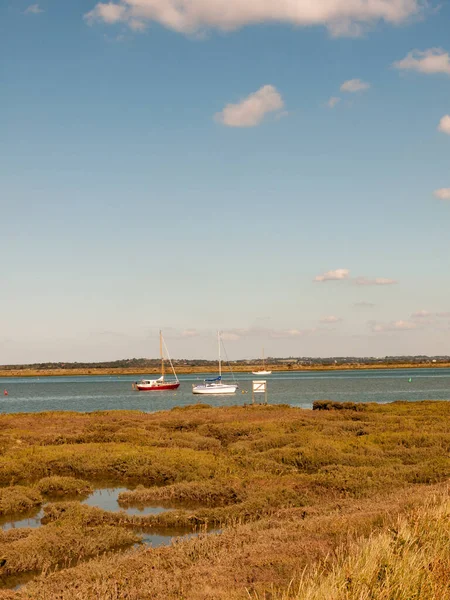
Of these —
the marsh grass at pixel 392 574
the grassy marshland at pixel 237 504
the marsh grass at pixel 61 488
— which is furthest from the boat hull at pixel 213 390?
the marsh grass at pixel 392 574

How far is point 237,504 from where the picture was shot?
2073cm

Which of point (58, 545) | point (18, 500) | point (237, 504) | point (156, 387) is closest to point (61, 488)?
point (18, 500)

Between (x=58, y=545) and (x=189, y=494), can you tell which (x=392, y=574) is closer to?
(x=58, y=545)

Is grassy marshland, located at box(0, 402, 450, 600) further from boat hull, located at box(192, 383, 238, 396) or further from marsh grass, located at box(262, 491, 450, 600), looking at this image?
boat hull, located at box(192, 383, 238, 396)

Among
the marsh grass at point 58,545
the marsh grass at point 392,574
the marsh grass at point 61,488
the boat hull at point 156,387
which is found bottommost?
the boat hull at point 156,387

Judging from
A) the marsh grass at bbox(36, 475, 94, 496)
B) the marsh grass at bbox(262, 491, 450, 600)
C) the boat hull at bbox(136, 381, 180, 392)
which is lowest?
the boat hull at bbox(136, 381, 180, 392)

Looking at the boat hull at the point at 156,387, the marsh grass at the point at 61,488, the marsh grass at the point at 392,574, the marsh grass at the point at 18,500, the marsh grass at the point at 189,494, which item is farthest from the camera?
the boat hull at the point at 156,387

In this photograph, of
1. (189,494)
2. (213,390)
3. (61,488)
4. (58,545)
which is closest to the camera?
(58,545)

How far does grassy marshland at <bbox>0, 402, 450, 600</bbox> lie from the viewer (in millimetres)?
10219

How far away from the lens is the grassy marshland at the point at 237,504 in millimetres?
10219

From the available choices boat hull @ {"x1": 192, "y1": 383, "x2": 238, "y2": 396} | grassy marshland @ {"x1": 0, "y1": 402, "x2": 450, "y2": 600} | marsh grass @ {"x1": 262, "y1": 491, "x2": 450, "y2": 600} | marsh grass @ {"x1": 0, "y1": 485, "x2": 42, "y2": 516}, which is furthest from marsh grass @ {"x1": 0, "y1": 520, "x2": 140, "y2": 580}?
boat hull @ {"x1": 192, "y1": 383, "x2": 238, "y2": 396}

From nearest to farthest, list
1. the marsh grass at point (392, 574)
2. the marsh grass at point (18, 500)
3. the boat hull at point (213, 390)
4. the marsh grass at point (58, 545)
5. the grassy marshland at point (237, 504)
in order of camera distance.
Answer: the marsh grass at point (392, 574)
the grassy marshland at point (237, 504)
the marsh grass at point (58, 545)
the marsh grass at point (18, 500)
the boat hull at point (213, 390)

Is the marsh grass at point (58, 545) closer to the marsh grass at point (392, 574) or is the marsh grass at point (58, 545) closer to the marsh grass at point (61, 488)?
the marsh grass at point (61, 488)

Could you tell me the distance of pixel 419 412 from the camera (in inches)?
2012
